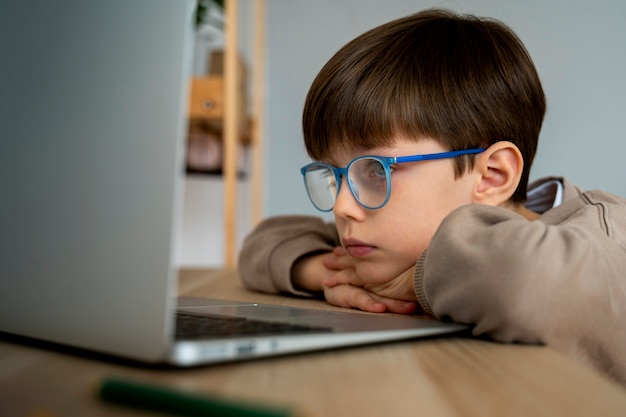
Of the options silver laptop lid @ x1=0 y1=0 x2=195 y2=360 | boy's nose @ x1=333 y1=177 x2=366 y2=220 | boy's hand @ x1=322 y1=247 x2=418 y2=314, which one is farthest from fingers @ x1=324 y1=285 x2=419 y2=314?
silver laptop lid @ x1=0 y1=0 x2=195 y2=360

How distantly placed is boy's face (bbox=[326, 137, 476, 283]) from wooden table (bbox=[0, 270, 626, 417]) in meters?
0.35

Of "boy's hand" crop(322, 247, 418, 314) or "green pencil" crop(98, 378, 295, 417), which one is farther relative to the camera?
"boy's hand" crop(322, 247, 418, 314)

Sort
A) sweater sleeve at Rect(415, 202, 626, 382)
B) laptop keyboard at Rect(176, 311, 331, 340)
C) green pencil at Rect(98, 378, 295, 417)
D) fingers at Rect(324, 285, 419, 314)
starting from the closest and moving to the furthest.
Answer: green pencil at Rect(98, 378, 295, 417), laptop keyboard at Rect(176, 311, 331, 340), sweater sleeve at Rect(415, 202, 626, 382), fingers at Rect(324, 285, 419, 314)

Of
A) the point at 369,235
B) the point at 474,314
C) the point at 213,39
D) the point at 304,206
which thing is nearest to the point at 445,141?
the point at 369,235

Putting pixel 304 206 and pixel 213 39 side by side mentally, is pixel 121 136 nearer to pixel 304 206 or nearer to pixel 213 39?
pixel 304 206

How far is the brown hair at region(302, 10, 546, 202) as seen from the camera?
2.51 feet

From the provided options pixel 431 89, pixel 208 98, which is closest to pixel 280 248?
pixel 431 89

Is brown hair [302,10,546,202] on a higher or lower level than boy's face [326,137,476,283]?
higher

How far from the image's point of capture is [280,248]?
0.98 m

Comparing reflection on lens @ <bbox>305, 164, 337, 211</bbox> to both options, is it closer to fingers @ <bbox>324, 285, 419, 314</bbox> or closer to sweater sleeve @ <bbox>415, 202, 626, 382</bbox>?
fingers @ <bbox>324, 285, 419, 314</bbox>

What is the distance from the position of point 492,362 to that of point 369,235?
38 cm

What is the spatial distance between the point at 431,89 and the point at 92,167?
527 mm

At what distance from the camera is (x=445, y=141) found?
0.77 meters

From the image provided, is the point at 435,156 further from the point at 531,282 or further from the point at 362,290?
the point at 531,282
